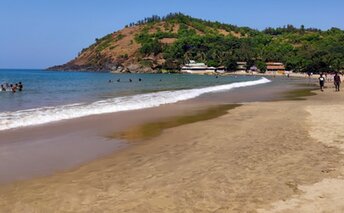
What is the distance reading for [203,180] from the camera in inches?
306

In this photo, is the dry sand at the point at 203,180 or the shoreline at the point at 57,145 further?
the shoreline at the point at 57,145

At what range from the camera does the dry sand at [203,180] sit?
6406mm

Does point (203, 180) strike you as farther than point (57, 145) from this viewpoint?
No

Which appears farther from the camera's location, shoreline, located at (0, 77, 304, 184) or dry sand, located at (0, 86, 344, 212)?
shoreline, located at (0, 77, 304, 184)

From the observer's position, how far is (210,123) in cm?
1678

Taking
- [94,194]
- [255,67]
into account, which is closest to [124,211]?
[94,194]

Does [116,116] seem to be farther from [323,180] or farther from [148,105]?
[323,180]

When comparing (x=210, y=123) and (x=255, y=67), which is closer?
(x=210, y=123)

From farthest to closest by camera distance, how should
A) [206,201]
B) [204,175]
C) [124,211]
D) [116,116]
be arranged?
[116,116]
[204,175]
[206,201]
[124,211]

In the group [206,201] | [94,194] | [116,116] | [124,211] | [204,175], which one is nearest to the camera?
[124,211]

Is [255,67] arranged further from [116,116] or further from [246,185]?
[246,185]

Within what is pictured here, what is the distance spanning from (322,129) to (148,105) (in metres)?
14.0

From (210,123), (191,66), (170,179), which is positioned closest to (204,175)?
(170,179)

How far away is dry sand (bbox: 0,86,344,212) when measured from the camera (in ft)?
Answer: 21.0
